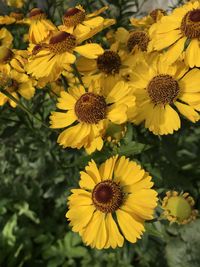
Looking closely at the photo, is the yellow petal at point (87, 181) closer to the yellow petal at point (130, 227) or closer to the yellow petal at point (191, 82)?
the yellow petal at point (130, 227)

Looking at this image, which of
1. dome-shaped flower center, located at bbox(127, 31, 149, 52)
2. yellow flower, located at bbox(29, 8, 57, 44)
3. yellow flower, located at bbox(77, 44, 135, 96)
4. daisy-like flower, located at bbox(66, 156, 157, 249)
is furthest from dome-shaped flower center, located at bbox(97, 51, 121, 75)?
daisy-like flower, located at bbox(66, 156, 157, 249)

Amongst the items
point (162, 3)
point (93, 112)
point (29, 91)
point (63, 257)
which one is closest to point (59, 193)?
point (63, 257)

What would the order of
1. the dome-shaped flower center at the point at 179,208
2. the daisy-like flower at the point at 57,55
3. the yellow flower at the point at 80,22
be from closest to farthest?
1. the dome-shaped flower center at the point at 179,208
2. the daisy-like flower at the point at 57,55
3. the yellow flower at the point at 80,22

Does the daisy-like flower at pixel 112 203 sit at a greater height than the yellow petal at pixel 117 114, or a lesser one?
lesser

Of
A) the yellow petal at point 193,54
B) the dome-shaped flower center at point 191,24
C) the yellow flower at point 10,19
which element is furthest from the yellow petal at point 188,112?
the yellow flower at point 10,19

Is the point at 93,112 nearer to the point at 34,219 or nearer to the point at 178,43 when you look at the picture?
the point at 178,43

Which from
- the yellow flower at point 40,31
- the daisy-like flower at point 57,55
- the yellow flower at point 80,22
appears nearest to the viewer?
the daisy-like flower at point 57,55
